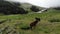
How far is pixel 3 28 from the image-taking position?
5384cm

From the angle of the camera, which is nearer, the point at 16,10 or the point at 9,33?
the point at 9,33

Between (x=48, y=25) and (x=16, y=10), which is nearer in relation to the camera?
(x=48, y=25)

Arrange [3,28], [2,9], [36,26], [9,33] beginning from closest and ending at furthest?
[9,33] → [3,28] → [36,26] → [2,9]

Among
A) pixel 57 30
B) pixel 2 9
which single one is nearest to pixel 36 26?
pixel 57 30

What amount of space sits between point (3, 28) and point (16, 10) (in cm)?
8539

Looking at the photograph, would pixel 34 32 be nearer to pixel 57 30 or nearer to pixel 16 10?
pixel 57 30

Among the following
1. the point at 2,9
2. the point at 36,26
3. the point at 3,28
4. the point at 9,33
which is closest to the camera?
the point at 9,33

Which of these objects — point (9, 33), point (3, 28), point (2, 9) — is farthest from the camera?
point (2, 9)

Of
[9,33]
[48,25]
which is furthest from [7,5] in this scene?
[9,33]

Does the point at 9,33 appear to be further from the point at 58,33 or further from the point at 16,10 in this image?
the point at 16,10

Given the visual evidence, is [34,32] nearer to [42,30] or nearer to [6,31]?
[42,30]

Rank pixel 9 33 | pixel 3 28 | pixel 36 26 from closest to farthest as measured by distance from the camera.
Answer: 1. pixel 9 33
2. pixel 3 28
3. pixel 36 26

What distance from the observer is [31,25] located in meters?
55.6

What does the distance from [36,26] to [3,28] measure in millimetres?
9651
